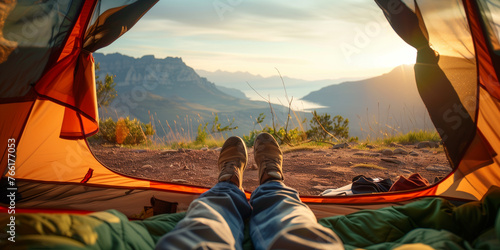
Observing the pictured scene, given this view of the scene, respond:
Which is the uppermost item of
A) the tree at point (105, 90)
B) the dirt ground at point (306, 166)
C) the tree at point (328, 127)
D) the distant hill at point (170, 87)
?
the distant hill at point (170, 87)

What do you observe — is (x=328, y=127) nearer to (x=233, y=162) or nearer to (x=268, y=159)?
(x=268, y=159)

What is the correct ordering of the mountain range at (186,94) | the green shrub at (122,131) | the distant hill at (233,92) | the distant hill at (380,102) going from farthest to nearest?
the distant hill at (233,92) < the mountain range at (186,94) < the green shrub at (122,131) < the distant hill at (380,102)

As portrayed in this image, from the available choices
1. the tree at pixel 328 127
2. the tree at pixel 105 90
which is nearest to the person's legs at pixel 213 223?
the tree at pixel 328 127

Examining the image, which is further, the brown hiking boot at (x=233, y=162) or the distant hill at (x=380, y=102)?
the distant hill at (x=380, y=102)

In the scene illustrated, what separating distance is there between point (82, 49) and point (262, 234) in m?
1.72

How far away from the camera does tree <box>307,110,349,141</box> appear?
568 centimetres

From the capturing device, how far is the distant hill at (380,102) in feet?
14.2

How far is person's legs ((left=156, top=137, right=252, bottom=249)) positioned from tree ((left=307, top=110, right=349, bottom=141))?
4.24 m

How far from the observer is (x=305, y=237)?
841 millimetres

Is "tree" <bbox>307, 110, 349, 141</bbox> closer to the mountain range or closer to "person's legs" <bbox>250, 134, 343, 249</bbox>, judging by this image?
"person's legs" <bbox>250, 134, 343, 249</bbox>

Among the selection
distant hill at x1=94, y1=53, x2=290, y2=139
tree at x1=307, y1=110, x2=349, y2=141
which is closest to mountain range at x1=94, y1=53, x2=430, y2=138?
distant hill at x1=94, y1=53, x2=290, y2=139

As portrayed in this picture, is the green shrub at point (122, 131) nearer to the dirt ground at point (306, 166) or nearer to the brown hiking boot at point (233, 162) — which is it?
the dirt ground at point (306, 166)

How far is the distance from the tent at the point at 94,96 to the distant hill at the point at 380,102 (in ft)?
0.80

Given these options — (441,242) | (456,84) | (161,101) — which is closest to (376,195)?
(456,84)
